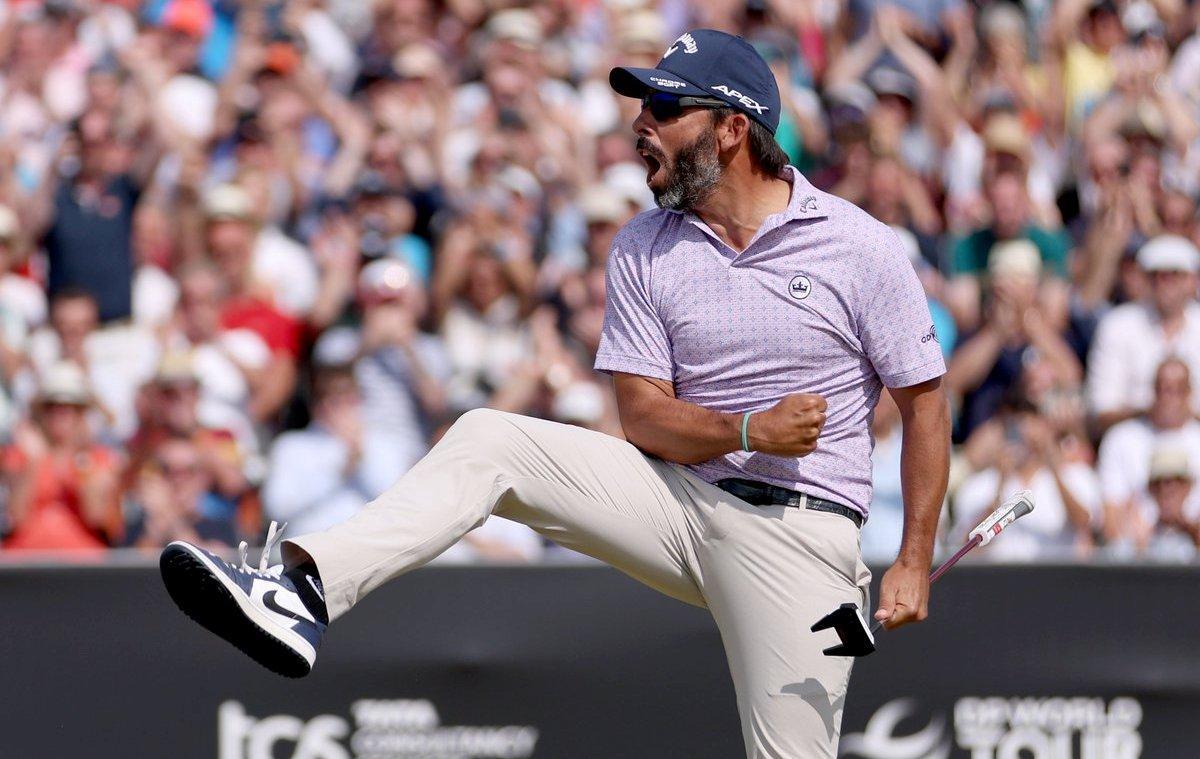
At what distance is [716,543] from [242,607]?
4.22ft

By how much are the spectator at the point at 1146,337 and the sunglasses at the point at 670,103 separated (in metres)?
4.27

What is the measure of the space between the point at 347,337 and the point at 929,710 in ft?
10.5

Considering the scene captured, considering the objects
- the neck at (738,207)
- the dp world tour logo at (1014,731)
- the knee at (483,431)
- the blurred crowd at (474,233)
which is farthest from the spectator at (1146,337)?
the knee at (483,431)

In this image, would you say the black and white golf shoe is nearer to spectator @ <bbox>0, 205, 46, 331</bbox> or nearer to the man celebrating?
the man celebrating

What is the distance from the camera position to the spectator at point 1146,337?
8773 millimetres

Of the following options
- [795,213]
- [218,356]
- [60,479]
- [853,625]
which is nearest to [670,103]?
[795,213]

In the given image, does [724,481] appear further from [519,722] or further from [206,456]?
[206,456]

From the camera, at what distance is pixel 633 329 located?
5051 mm

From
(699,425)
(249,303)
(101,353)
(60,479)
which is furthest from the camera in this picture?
(249,303)

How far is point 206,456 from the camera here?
7.94 m

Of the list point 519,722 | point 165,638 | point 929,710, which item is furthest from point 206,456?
point 929,710

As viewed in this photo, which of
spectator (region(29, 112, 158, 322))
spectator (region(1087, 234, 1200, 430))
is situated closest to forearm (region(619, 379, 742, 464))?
spectator (region(1087, 234, 1200, 430))

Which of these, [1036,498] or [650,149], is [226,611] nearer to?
[650,149]

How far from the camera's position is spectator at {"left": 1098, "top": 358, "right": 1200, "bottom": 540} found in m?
8.30
